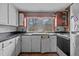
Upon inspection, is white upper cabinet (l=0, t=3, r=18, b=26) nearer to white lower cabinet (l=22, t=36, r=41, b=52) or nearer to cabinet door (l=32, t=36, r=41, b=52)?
white lower cabinet (l=22, t=36, r=41, b=52)

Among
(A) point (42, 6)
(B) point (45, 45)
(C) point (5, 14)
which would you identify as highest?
(A) point (42, 6)

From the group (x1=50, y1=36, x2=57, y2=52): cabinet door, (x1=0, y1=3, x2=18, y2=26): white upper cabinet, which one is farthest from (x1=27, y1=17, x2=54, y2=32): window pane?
(x1=0, y1=3, x2=18, y2=26): white upper cabinet

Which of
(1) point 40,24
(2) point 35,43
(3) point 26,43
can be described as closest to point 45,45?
(2) point 35,43

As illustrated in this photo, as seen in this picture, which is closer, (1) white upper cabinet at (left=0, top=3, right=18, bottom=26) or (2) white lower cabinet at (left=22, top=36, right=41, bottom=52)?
(1) white upper cabinet at (left=0, top=3, right=18, bottom=26)

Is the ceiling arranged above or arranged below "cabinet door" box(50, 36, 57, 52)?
above

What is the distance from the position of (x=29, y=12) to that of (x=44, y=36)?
1519mm

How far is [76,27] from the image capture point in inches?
76.3

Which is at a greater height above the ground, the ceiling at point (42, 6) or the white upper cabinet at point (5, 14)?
the ceiling at point (42, 6)

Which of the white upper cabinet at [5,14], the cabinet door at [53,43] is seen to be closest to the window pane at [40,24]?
the cabinet door at [53,43]

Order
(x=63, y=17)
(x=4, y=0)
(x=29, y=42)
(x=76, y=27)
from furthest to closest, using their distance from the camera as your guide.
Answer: (x=63, y=17)
(x=29, y=42)
(x=76, y=27)
(x=4, y=0)

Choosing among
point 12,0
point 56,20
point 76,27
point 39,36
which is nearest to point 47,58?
Answer: point 12,0

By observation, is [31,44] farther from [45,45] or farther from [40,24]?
[40,24]

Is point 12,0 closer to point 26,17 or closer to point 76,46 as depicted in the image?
point 76,46

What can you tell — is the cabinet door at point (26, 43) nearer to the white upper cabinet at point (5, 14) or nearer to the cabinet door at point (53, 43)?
the cabinet door at point (53, 43)
